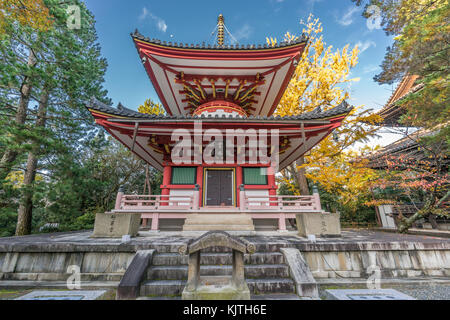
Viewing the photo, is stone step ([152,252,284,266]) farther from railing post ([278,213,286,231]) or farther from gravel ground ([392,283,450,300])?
railing post ([278,213,286,231])

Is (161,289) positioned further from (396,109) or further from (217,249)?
(396,109)

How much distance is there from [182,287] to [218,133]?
219 inches

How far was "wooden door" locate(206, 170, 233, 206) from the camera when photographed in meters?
9.08

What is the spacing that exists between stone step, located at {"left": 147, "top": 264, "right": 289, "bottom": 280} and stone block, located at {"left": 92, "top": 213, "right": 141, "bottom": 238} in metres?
2.63

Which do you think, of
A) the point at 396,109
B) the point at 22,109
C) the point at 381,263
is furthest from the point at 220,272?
the point at 396,109

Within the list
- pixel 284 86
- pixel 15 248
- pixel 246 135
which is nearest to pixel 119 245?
pixel 15 248

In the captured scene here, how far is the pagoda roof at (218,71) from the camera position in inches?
330

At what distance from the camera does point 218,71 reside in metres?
9.33

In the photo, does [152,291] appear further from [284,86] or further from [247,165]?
[284,86]

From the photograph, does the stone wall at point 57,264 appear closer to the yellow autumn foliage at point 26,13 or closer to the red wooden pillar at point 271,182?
the red wooden pillar at point 271,182

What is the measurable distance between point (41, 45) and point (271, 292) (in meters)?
15.1

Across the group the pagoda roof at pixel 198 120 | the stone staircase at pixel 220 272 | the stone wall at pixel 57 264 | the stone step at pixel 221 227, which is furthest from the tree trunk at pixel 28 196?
the stone staircase at pixel 220 272

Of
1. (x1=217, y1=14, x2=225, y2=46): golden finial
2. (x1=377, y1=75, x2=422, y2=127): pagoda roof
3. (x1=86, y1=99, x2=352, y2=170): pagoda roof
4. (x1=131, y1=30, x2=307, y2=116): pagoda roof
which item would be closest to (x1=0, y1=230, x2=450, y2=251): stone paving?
(x1=86, y1=99, x2=352, y2=170): pagoda roof

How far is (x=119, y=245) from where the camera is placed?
14.0ft
